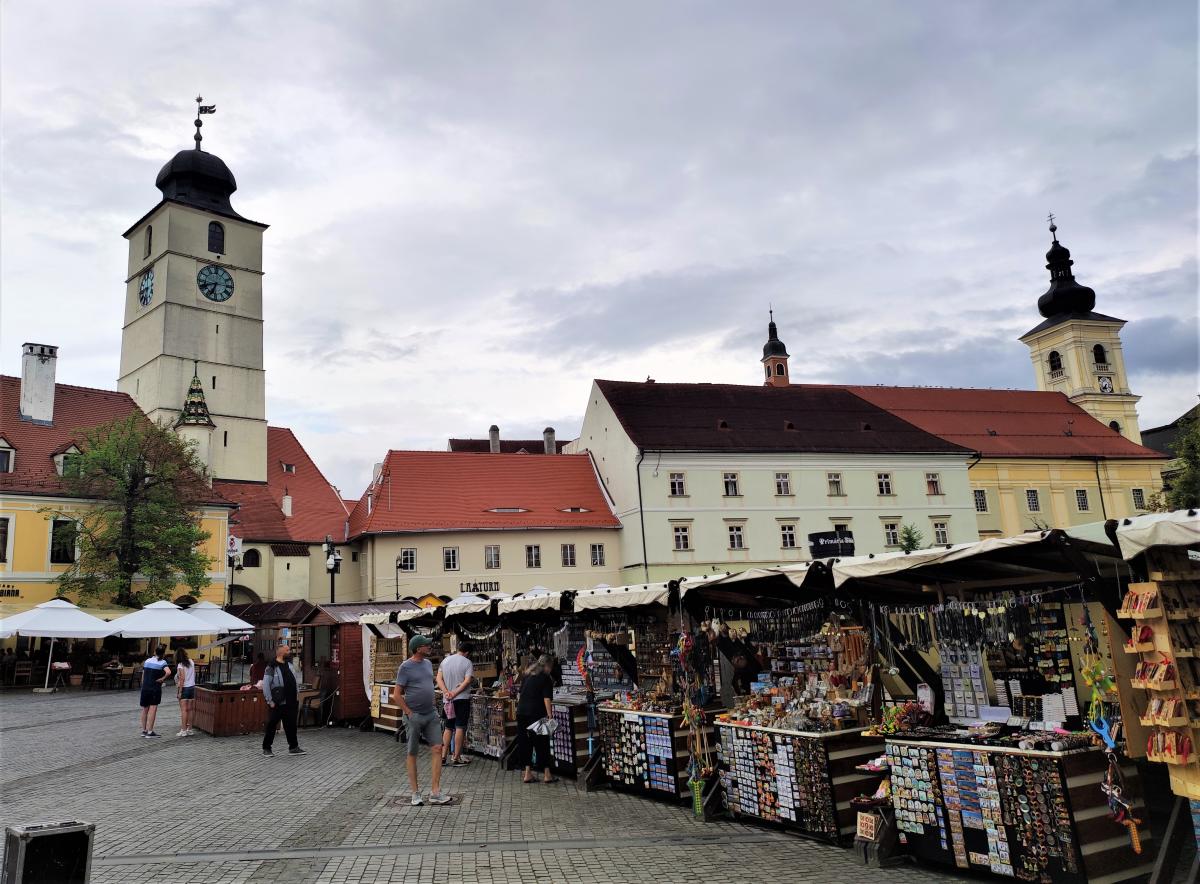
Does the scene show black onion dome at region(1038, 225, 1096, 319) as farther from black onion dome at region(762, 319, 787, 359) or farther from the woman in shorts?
the woman in shorts

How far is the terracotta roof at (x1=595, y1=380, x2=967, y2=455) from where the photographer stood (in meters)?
47.4

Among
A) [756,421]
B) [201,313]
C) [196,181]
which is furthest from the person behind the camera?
[196,181]

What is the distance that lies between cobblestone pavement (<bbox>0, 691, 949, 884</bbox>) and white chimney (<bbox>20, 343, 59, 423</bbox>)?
30584mm

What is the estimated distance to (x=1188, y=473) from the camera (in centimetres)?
3822

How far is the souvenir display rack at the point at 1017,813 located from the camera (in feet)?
21.1

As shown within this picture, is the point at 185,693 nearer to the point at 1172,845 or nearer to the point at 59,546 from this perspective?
the point at 1172,845

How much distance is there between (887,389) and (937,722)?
173 feet

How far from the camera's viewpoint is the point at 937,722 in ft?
27.3

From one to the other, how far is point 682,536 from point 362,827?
36.8 m

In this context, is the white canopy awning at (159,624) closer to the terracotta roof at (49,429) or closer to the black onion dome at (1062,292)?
the terracotta roof at (49,429)

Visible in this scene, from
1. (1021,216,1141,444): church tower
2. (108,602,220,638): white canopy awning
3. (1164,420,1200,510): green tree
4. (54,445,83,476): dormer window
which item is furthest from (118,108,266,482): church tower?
(1021,216,1141,444): church tower

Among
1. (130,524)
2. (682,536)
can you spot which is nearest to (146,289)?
(130,524)

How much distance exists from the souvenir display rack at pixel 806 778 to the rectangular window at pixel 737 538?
37579 mm

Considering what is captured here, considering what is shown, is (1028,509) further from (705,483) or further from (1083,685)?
(1083,685)
